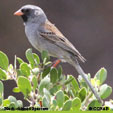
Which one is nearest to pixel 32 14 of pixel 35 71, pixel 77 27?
pixel 35 71

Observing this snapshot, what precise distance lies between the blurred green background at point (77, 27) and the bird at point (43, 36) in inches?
127

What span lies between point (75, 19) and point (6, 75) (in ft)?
17.5

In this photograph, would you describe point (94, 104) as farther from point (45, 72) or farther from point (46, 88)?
point (45, 72)

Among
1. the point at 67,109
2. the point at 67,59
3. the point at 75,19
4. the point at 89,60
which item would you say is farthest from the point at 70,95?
the point at 75,19

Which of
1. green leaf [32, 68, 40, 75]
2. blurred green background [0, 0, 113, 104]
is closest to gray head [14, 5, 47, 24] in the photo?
green leaf [32, 68, 40, 75]

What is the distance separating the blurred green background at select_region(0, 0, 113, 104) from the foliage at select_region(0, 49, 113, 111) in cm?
451

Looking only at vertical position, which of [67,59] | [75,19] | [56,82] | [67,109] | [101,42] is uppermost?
[75,19]

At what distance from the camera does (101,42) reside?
7715 millimetres

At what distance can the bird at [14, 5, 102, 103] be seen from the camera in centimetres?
390

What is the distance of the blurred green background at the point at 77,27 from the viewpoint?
7473mm


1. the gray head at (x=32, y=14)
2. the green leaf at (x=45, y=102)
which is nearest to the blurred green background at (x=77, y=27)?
the gray head at (x=32, y=14)

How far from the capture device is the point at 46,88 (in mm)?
2510

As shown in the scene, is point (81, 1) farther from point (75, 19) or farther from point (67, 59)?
point (67, 59)

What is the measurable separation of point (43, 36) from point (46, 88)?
1.56 m
